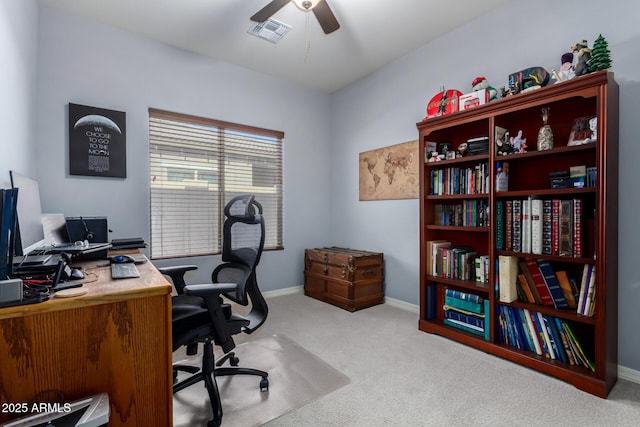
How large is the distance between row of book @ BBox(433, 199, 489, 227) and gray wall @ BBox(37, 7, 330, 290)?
1.82 meters

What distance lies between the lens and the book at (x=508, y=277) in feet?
7.13

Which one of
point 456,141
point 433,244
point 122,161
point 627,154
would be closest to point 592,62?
point 627,154

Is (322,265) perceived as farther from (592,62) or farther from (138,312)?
(592,62)

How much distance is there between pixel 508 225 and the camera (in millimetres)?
2223

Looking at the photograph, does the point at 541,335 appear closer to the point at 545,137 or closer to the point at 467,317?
the point at 467,317

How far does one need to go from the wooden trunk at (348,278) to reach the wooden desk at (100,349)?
2.25 metres

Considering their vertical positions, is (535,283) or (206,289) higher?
(206,289)

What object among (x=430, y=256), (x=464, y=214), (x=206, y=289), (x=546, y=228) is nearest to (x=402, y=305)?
(x=430, y=256)

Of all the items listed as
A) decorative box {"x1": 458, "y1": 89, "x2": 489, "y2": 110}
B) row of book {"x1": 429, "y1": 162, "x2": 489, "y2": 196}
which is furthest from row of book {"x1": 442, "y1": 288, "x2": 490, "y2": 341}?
decorative box {"x1": 458, "y1": 89, "x2": 489, "y2": 110}

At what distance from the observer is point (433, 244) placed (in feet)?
9.01

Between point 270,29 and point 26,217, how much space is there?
2.32 metres

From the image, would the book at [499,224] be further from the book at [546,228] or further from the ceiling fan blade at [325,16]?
the ceiling fan blade at [325,16]

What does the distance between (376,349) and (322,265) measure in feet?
4.60

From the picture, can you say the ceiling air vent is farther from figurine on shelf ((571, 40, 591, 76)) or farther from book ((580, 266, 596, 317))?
book ((580, 266, 596, 317))
